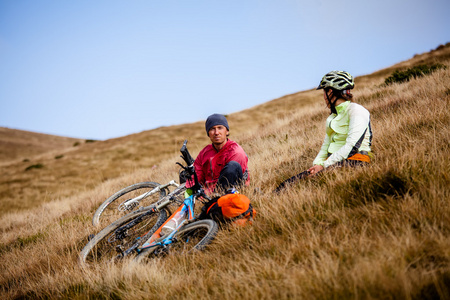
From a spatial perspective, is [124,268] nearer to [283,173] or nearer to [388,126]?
[283,173]

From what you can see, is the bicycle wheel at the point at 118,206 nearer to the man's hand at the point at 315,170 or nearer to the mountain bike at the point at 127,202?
the mountain bike at the point at 127,202

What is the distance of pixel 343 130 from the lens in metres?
3.64

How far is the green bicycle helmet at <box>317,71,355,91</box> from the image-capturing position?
11.9 ft

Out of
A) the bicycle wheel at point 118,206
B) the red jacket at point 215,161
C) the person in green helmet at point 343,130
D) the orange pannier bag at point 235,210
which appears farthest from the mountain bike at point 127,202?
the person in green helmet at point 343,130

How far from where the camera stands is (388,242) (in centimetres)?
179

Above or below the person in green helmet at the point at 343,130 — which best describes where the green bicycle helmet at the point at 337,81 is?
above

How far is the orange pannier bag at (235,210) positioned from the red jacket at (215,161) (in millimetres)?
929

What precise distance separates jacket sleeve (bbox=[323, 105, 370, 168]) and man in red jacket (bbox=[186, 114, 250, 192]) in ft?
4.59

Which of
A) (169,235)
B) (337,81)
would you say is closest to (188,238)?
(169,235)

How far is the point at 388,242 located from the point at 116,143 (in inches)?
1159

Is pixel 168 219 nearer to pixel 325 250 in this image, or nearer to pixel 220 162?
pixel 220 162

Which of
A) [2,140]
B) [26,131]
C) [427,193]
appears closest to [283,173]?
[427,193]

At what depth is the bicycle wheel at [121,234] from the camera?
11.9ft

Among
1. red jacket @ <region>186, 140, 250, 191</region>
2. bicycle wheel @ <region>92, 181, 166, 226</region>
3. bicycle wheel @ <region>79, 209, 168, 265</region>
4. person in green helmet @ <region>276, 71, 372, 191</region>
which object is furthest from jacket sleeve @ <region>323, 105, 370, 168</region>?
bicycle wheel @ <region>92, 181, 166, 226</region>
